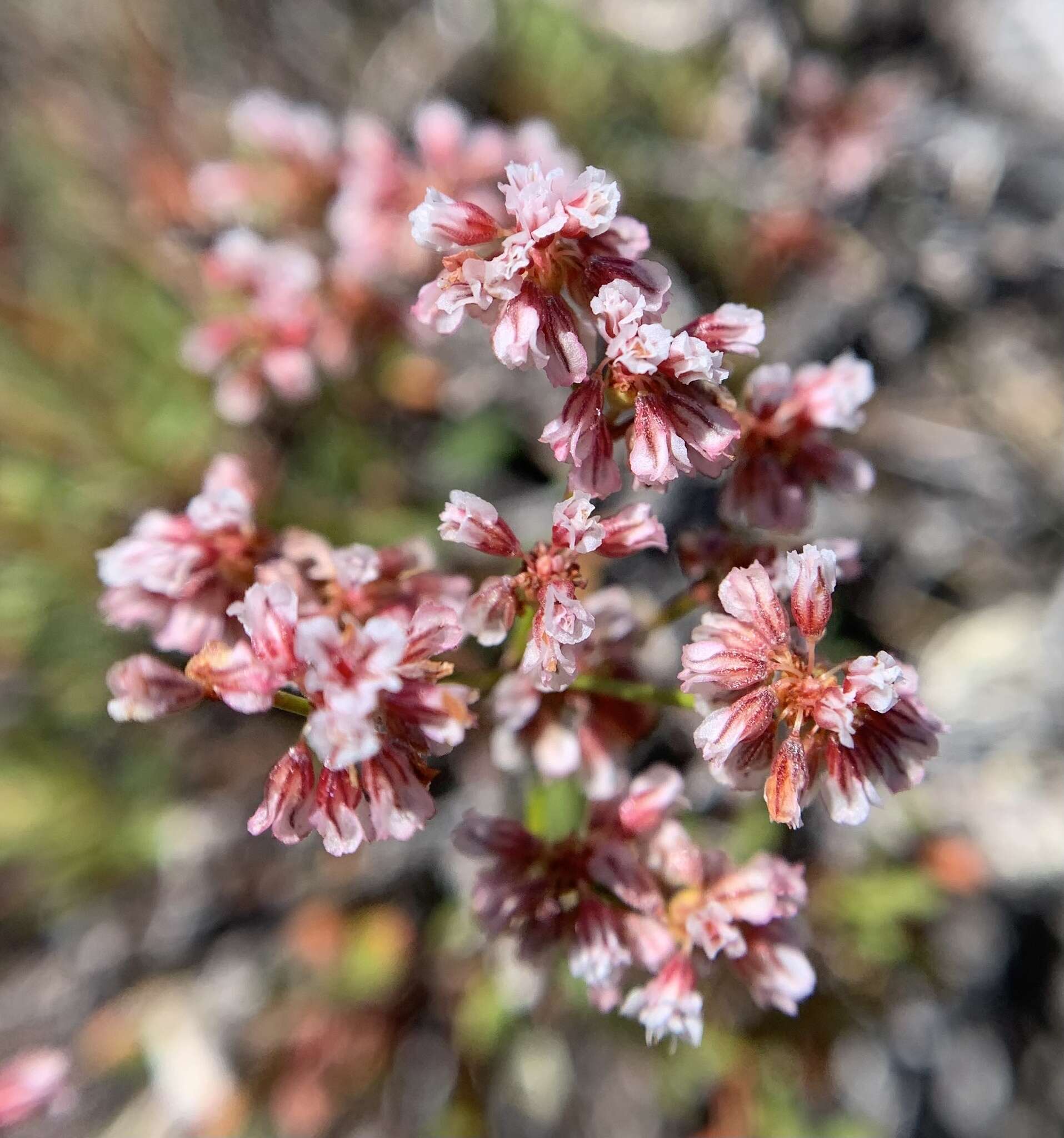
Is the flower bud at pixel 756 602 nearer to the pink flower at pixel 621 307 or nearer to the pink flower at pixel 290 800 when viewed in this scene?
the pink flower at pixel 621 307

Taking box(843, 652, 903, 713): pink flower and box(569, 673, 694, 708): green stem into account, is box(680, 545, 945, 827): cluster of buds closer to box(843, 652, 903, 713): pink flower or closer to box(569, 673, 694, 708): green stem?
box(843, 652, 903, 713): pink flower

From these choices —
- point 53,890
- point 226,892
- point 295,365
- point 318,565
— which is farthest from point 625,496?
point 53,890

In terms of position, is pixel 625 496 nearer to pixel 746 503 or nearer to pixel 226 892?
pixel 746 503

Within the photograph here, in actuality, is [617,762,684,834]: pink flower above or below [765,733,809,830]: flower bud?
below

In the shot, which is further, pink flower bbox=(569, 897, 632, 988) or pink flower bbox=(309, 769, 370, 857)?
pink flower bbox=(569, 897, 632, 988)

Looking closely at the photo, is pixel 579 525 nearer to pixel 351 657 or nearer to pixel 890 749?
pixel 351 657

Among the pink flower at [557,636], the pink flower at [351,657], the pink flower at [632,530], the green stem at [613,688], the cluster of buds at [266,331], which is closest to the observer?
the pink flower at [351,657]

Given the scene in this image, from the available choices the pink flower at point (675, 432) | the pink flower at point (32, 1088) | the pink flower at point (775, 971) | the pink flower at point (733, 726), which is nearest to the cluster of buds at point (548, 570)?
the pink flower at point (675, 432)

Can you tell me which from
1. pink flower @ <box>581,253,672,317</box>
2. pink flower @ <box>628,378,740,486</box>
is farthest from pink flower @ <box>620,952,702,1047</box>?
pink flower @ <box>581,253,672,317</box>

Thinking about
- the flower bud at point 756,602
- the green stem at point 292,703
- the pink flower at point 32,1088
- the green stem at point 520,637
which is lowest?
the pink flower at point 32,1088
